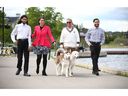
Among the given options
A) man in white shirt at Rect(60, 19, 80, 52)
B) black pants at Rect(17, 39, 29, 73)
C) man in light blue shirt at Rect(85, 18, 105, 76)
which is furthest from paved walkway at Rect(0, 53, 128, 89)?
man in white shirt at Rect(60, 19, 80, 52)

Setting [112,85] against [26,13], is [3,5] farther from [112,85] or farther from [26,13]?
[112,85]

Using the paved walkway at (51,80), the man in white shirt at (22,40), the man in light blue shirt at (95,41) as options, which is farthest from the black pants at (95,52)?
the man in white shirt at (22,40)

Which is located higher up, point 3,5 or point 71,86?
point 3,5

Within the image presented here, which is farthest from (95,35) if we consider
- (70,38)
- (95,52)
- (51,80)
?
(51,80)

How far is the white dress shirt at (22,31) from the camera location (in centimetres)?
1512

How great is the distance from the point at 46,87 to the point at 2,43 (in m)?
0.82

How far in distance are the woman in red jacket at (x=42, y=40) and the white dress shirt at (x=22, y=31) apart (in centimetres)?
11

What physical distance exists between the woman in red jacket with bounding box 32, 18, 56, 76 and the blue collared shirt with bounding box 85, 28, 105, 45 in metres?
0.44

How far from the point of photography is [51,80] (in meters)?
15.0

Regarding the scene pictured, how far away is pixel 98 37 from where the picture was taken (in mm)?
15484

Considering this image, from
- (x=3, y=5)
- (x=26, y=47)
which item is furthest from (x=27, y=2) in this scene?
(x=26, y=47)

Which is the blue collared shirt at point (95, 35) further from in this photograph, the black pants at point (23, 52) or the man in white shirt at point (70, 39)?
the black pants at point (23, 52)

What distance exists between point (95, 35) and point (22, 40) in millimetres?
933

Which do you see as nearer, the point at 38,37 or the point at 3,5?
the point at 3,5
